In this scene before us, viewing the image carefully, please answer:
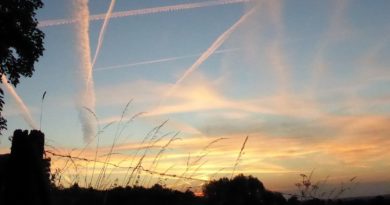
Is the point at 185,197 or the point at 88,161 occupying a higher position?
the point at 88,161

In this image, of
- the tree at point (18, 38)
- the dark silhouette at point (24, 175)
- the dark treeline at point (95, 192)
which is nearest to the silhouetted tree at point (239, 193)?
the dark treeline at point (95, 192)

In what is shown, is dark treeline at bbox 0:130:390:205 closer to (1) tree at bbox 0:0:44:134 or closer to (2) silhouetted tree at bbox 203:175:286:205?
(2) silhouetted tree at bbox 203:175:286:205

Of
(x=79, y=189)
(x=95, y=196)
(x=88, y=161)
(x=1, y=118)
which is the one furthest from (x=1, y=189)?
(x=1, y=118)

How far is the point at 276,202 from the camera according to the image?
21.8 ft

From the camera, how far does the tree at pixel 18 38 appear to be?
632 inches

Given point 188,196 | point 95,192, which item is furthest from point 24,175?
point 188,196

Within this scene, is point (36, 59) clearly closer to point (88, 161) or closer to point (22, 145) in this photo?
point (88, 161)

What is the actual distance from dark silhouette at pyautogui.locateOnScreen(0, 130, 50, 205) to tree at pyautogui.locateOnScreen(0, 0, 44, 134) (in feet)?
43.1

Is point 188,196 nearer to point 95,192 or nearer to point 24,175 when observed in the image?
point 95,192

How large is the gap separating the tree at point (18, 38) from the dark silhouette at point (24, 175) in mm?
13151

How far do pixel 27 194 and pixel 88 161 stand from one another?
11.0 feet

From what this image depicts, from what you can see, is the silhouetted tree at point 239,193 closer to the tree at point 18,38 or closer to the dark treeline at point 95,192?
the dark treeline at point 95,192

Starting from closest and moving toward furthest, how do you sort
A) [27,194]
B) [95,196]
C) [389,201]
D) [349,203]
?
[27,194], [389,201], [349,203], [95,196]

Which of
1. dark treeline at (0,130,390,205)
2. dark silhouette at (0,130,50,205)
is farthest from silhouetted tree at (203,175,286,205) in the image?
dark silhouette at (0,130,50,205)
